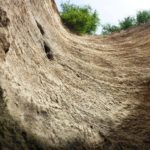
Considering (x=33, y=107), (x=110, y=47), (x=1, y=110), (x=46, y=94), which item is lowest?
(x=1, y=110)

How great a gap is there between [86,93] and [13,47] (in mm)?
2404

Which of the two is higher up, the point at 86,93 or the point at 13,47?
the point at 86,93

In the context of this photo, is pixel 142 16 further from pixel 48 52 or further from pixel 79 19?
pixel 48 52

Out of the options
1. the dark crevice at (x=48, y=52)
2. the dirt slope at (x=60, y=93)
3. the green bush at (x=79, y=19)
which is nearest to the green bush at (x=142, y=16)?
the green bush at (x=79, y=19)

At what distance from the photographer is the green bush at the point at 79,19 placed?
23.7 m

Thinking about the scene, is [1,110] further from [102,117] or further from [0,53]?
[102,117]

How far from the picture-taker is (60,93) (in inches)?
311

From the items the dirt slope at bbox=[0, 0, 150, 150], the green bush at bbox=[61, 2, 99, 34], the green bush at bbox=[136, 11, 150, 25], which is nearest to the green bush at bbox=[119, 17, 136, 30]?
the green bush at bbox=[136, 11, 150, 25]

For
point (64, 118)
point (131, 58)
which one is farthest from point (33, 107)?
point (131, 58)

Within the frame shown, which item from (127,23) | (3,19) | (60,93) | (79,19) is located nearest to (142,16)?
(127,23)

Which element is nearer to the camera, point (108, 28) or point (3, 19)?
point (3, 19)

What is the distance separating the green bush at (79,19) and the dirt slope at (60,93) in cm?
1133

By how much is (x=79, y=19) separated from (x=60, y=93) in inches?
671

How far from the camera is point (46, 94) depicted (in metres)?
7.29
